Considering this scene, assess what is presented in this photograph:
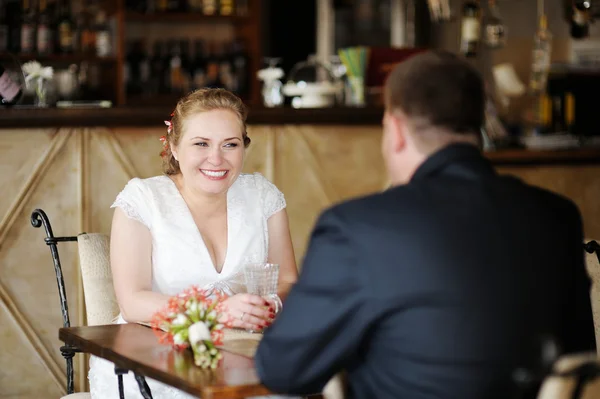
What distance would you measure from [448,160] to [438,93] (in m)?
0.12

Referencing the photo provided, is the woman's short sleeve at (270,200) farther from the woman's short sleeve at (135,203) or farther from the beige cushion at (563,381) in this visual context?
the beige cushion at (563,381)

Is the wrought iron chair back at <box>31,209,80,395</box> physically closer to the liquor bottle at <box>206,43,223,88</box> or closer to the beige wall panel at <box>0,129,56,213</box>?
the beige wall panel at <box>0,129,56,213</box>

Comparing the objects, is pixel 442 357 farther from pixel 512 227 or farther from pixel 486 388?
pixel 512 227

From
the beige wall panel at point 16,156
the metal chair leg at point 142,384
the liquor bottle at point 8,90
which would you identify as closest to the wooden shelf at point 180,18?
the liquor bottle at point 8,90

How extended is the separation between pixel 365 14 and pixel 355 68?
3183mm

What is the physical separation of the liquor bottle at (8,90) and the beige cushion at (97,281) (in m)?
1.01

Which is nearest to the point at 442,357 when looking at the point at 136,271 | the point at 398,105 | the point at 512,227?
the point at 512,227

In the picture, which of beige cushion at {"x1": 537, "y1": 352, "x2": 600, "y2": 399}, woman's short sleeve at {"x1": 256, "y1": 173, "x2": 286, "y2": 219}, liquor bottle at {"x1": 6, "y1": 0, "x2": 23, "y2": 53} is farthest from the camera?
liquor bottle at {"x1": 6, "y1": 0, "x2": 23, "y2": 53}

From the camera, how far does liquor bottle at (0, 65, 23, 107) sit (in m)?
3.64

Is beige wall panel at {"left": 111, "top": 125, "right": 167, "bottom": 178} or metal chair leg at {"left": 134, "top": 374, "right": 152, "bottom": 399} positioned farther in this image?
beige wall panel at {"left": 111, "top": 125, "right": 167, "bottom": 178}

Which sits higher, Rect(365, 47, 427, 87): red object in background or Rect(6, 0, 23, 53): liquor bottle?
Rect(6, 0, 23, 53): liquor bottle

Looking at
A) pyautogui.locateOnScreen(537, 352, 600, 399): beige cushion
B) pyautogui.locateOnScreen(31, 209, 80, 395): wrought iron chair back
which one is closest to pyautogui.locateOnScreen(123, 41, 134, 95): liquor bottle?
pyautogui.locateOnScreen(31, 209, 80, 395): wrought iron chair back

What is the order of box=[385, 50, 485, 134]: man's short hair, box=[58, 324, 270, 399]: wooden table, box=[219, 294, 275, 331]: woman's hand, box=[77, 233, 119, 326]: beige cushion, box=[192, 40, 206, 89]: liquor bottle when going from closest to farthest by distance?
box=[385, 50, 485, 134]: man's short hair, box=[58, 324, 270, 399]: wooden table, box=[219, 294, 275, 331]: woman's hand, box=[77, 233, 119, 326]: beige cushion, box=[192, 40, 206, 89]: liquor bottle

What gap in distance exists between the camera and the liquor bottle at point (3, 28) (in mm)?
6484
